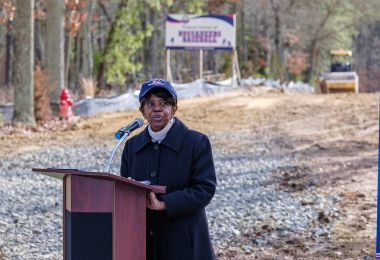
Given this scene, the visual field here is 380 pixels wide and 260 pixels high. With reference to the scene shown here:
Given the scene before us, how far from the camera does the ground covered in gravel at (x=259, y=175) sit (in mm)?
8859

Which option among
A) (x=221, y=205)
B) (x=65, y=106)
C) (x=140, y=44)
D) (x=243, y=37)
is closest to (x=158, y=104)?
(x=221, y=205)

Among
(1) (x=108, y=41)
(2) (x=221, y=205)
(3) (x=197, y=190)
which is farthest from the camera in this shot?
(1) (x=108, y=41)

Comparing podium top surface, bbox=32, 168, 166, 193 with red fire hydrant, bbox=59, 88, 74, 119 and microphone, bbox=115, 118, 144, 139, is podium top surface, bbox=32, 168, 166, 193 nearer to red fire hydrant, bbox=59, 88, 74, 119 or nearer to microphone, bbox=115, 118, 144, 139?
microphone, bbox=115, 118, 144, 139

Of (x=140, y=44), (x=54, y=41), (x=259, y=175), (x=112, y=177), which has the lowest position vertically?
(x=259, y=175)

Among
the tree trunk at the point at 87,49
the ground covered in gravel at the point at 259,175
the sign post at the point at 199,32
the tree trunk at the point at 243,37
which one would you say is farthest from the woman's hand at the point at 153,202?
the tree trunk at the point at 243,37

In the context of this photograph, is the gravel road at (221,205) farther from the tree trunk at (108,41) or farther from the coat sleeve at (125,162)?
the tree trunk at (108,41)

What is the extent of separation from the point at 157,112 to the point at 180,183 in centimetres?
39

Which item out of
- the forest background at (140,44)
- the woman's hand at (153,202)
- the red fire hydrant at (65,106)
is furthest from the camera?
the forest background at (140,44)

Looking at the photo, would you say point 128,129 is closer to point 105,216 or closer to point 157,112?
point 157,112

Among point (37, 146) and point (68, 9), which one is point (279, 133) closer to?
point (37, 146)

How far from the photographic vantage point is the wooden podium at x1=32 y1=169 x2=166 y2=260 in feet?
12.8

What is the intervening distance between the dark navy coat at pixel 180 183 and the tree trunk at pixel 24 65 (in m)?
17.0

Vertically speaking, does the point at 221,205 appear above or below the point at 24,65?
below

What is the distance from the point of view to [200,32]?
30641 millimetres
